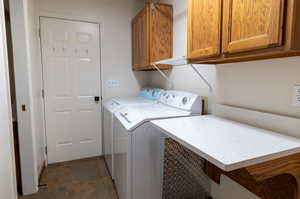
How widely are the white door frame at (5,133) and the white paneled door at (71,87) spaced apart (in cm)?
126

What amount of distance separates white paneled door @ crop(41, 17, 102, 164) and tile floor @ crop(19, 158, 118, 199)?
0.76 ft

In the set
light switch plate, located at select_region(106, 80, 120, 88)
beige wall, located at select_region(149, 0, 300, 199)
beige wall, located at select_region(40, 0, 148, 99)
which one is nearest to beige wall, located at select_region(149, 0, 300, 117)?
beige wall, located at select_region(149, 0, 300, 199)

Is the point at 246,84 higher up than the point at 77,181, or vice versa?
the point at 246,84

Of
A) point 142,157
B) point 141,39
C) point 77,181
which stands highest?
point 141,39

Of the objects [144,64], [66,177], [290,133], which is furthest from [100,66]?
[290,133]

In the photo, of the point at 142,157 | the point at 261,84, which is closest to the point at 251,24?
the point at 261,84

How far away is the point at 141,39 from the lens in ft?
8.21

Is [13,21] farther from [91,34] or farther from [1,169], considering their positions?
[1,169]

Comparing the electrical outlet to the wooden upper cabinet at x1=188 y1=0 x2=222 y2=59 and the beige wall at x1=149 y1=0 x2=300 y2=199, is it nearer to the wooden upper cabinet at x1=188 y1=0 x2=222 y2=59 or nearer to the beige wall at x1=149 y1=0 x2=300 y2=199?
the beige wall at x1=149 y1=0 x2=300 y2=199

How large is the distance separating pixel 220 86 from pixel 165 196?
1.09 m

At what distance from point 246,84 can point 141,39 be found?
158cm

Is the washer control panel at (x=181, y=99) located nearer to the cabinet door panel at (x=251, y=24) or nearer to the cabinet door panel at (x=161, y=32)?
the cabinet door panel at (x=161, y=32)

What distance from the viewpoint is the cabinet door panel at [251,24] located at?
0.83m

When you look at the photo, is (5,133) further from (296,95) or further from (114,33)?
(114,33)
